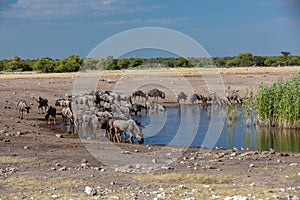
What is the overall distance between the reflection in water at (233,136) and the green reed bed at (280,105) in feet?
1.43

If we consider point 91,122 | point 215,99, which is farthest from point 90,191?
point 215,99

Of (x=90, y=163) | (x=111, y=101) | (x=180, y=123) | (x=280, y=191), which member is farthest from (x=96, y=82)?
(x=280, y=191)

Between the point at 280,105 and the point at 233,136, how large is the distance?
2386 mm

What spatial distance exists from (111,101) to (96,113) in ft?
25.8

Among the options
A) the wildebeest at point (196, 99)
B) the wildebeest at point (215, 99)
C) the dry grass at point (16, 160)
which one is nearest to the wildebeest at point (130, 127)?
the dry grass at point (16, 160)

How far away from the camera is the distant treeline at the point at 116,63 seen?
244 feet

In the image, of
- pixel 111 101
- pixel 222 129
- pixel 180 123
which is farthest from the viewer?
pixel 111 101

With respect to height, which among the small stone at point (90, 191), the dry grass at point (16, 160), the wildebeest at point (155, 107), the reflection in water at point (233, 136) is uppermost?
the wildebeest at point (155, 107)

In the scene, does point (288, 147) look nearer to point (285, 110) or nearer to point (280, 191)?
point (285, 110)

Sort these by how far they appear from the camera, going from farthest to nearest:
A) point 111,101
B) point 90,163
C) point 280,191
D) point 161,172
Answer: point 111,101 → point 90,163 → point 161,172 → point 280,191

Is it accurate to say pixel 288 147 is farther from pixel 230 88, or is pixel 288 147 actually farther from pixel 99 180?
pixel 230 88

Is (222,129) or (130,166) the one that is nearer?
(130,166)

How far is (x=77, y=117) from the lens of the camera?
2208 centimetres

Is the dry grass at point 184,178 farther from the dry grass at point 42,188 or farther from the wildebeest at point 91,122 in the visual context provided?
the wildebeest at point 91,122
